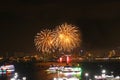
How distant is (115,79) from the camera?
6303cm

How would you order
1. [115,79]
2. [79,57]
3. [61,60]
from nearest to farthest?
[115,79] < [61,60] < [79,57]

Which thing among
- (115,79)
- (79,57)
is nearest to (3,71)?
(115,79)

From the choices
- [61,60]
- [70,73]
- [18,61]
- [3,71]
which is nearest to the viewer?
[70,73]

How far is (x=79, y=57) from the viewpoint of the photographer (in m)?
152

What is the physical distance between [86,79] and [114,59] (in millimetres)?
86086

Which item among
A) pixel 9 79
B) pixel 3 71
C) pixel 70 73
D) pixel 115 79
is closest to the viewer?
pixel 115 79

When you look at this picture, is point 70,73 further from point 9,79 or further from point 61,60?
point 61,60

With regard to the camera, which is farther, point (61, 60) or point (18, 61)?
point (18, 61)

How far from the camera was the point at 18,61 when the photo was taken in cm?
16375

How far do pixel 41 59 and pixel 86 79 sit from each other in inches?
3272

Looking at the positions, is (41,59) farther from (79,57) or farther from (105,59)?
(105,59)

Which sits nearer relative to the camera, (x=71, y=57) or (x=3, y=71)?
(x=3, y=71)

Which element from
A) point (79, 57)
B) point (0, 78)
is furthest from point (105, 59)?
point (0, 78)

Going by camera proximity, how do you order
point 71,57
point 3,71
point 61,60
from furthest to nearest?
point 71,57
point 61,60
point 3,71
